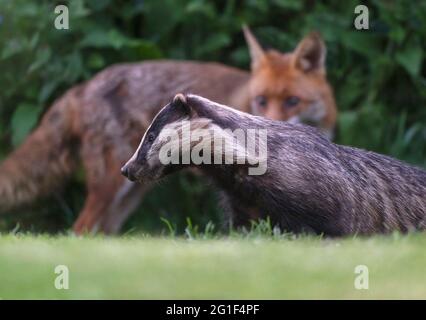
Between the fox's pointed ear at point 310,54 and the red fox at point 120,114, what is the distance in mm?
12

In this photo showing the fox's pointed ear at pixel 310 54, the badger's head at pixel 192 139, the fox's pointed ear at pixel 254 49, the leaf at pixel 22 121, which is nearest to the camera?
the badger's head at pixel 192 139

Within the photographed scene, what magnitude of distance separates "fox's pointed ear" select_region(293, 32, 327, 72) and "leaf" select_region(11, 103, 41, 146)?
11.3 feet

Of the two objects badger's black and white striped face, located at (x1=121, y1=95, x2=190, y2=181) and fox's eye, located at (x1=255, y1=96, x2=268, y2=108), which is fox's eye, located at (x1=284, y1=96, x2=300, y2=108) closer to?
fox's eye, located at (x1=255, y1=96, x2=268, y2=108)

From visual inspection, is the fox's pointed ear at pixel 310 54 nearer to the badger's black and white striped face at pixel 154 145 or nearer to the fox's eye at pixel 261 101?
the fox's eye at pixel 261 101

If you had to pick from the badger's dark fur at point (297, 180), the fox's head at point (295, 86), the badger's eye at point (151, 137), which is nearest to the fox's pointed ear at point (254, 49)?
the fox's head at point (295, 86)

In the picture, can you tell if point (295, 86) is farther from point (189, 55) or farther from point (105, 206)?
point (105, 206)

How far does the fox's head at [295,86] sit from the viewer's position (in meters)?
12.1

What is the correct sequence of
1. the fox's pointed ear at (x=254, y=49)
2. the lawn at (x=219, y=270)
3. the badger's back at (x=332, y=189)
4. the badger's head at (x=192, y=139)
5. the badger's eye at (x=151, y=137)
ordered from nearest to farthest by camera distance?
the lawn at (x=219, y=270)
the badger's back at (x=332, y=189)
the badger's head at (x=192, y=139)
the badger's eye at (x=151, y=137)
the fox's pointed ear at (x=254, y=49)

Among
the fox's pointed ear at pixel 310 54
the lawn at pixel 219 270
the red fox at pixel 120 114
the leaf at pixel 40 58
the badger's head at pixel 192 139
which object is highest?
the leaf at pixel 40 58

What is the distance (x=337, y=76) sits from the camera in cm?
1362

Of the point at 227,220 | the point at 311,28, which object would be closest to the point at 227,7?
the point at 311,28

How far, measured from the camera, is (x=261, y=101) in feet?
39.8

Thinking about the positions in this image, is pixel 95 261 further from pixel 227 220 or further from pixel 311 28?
pixel 311 28
